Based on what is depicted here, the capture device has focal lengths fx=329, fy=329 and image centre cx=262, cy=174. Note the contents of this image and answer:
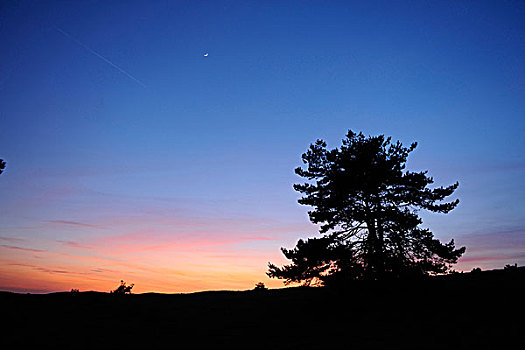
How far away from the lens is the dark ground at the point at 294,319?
480 inches

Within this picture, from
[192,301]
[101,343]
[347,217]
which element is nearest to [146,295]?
[192,301]

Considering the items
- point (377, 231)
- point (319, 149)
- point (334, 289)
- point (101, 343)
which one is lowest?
point (101, 343)

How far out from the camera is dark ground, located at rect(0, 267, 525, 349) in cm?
1220

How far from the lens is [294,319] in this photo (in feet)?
55.3

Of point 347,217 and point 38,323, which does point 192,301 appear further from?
point 347,217

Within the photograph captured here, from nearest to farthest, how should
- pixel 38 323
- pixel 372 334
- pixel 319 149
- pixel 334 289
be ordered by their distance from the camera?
pixel 372 334, pixel 38 323, pixel 334 289, pixel 319 149

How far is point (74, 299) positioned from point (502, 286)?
88.4ft

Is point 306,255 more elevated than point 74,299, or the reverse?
point 306,255

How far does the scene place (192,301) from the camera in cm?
2312

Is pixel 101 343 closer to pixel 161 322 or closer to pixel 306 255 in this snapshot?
pixel 161 322

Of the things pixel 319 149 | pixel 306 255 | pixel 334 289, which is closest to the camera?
pixel 334 289

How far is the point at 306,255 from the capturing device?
1942cm

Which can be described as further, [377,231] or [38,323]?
[377,231]

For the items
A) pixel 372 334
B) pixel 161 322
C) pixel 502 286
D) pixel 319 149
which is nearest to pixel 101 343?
pixel 161 322
